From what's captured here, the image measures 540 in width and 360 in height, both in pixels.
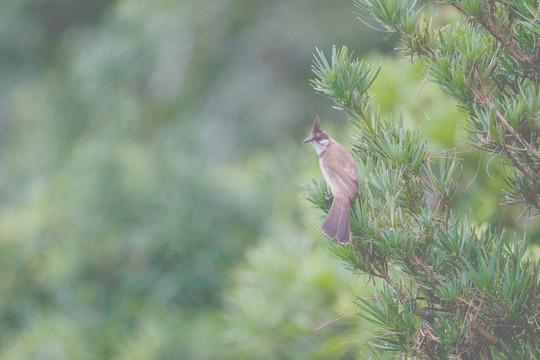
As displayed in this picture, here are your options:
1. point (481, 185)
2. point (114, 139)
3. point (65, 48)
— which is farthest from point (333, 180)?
point (65, 48)

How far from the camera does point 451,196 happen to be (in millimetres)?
968

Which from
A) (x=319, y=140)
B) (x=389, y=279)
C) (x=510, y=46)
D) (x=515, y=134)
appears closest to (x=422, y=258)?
(x=389, y=279)

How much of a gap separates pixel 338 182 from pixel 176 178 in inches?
84.0

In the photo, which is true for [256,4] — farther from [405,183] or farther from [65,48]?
[405,183]

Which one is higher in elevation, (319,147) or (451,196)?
(319,147)

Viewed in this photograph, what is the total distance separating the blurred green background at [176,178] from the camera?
6.15 ft

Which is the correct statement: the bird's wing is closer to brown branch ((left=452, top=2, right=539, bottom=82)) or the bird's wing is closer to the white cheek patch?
the white cheek patch

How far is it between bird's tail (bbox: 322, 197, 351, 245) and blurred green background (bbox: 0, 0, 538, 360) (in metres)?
0.20

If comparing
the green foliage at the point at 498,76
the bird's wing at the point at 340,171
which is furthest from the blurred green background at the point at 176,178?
the bird's wing at the point at 340,171

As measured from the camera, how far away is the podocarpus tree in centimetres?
82

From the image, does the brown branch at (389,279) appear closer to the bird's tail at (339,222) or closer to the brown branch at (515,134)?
the bird's tail at (339,222)

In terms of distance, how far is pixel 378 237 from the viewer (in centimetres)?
90

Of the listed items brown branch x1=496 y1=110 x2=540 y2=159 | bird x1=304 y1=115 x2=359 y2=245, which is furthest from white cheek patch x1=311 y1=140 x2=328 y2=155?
brown branch x1=496 y1=110 x2=540 y2=159

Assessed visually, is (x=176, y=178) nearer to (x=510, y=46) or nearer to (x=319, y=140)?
(x=319, y=140)
